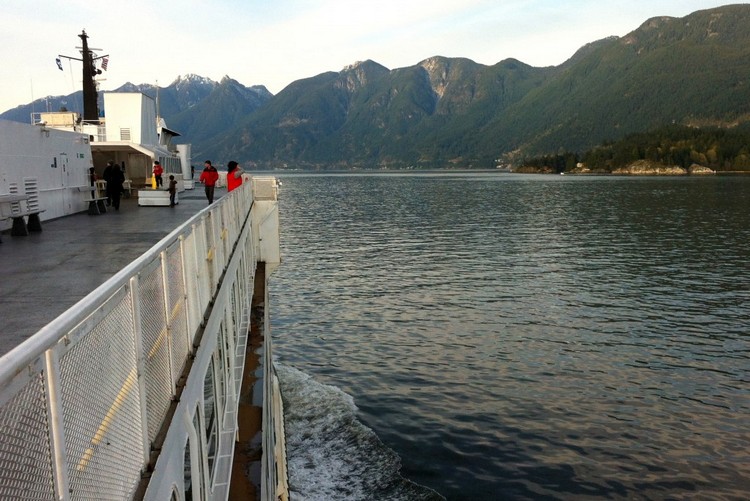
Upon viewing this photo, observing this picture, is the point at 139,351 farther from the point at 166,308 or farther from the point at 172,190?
the point at 172,190

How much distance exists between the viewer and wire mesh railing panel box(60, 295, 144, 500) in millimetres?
3207

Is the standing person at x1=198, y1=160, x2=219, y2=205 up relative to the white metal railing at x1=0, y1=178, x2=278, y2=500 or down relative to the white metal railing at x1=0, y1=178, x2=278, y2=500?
up

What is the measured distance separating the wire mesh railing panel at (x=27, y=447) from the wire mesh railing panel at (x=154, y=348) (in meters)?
1.95

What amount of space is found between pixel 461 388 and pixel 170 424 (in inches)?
623

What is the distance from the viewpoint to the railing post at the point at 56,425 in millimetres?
2854

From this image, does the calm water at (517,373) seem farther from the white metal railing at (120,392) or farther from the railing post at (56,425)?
the railing post at (56,425)

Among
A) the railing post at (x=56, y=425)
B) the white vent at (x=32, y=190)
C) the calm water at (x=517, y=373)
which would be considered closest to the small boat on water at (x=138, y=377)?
the railing post at (x=56, y=425)

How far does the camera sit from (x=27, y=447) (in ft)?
8.73

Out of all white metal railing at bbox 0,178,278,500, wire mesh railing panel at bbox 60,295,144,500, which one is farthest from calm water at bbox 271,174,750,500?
wire mesh railing panel at bbox 60,295,144,500

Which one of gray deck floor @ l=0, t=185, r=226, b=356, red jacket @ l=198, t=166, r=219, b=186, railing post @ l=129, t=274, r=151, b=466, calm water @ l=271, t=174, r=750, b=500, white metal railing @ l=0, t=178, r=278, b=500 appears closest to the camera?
white metal railing @ l=0, t=178, r=278, b=500

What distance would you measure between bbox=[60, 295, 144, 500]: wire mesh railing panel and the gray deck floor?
3179 mm

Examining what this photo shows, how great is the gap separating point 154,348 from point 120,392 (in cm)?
119

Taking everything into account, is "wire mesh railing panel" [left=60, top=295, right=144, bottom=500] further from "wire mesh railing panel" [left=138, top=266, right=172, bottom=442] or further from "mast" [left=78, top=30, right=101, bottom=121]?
"mast" [left=78, top=30, right=101, bottom=121]

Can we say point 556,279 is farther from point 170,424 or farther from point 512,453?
point 170,424
